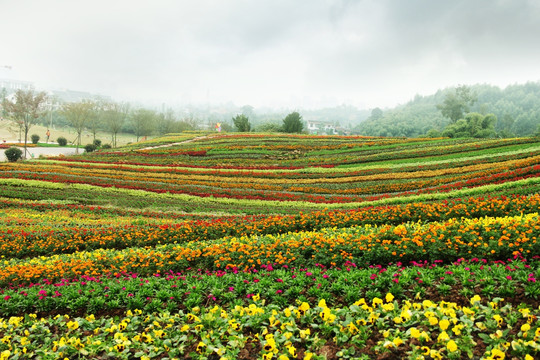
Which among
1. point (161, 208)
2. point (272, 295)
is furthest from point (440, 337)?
point (161, 208)

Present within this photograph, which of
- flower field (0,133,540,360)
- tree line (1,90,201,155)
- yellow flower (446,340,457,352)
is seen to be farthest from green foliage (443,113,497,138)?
tree line (1,90,201,155)

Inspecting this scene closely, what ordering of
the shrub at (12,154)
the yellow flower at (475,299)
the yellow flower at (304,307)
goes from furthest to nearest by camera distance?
the shrub at (12,154), the yellow flower at (304,307), the yellow flower at (475,299)

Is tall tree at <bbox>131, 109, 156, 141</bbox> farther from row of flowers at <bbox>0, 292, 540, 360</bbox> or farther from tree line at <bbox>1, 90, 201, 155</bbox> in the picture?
row of flowers at <bbox>0, 292, 540, 360</bbox>

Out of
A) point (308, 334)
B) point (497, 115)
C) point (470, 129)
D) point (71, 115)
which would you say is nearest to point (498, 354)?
point (308, 334)

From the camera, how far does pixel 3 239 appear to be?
1148 cm

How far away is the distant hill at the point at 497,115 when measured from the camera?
99.9m

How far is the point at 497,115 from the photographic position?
126m

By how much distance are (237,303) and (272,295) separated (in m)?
0.63

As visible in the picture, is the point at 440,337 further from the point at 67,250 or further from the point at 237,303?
the point at 67,250

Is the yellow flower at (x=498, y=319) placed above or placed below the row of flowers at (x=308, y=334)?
above

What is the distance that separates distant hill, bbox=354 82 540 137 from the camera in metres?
99.9

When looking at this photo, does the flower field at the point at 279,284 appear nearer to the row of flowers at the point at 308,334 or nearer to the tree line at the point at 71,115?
the row of flowers at the point at 308,334

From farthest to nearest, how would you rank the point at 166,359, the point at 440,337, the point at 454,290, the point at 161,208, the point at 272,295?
the point at 161,208
the point at 272,295
the point at 454,290
the point at 166,359
the point at 440,337

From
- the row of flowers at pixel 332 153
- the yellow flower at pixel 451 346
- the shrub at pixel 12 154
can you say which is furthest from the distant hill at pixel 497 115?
the shrub at pixel 12 154
